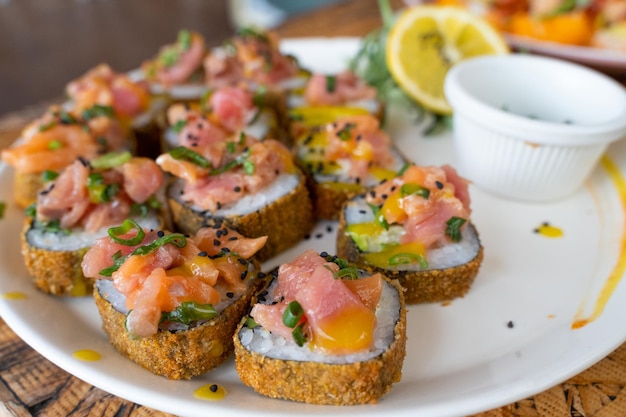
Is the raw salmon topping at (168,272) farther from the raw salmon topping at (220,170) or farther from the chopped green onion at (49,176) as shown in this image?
the chopped green onion at (49,176)

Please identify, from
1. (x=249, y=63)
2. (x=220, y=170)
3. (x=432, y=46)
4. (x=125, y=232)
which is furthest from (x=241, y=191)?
(x=432, y=46)

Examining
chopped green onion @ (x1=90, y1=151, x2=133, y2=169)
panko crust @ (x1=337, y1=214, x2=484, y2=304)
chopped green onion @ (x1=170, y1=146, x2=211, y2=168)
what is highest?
chopped green onion @ (x1=170, y1=146, x2=211, y2=168)

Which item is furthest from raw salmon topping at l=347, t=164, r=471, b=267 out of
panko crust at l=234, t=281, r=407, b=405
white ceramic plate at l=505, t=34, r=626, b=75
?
white ceramic plate at l=505, t=34, r=626, b=75

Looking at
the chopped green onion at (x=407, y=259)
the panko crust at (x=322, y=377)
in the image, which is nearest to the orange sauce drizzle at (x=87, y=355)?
the panko crust at (x=322, y=377)

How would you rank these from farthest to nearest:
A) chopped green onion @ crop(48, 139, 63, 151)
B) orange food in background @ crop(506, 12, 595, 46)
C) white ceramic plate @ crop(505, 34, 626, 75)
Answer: orange food in background @ crop(506, 12, 595, 46)
white ceramic plate @ crop(505, 34, 626, 75)
chopped green onion @ crop(48, 139, 63, 151)

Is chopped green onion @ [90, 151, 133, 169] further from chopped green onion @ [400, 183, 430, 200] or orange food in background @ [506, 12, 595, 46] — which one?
orange food in background @ [506, 12, 595, 46]

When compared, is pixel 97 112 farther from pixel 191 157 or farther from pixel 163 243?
pixel 163 243

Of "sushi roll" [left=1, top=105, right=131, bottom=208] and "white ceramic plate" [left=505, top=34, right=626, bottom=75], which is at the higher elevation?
"sushi roll" [left=1, top=105, right=131, bottom=208]
